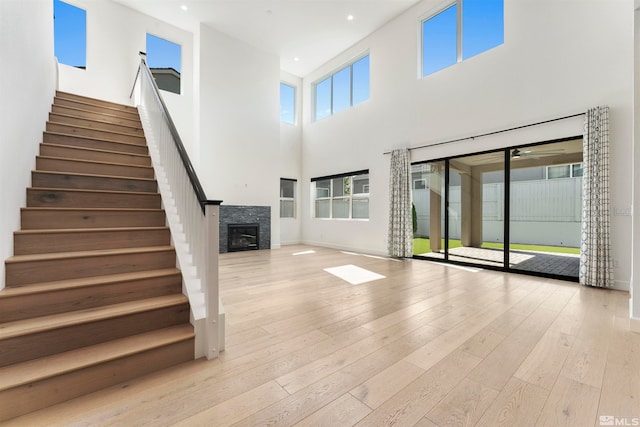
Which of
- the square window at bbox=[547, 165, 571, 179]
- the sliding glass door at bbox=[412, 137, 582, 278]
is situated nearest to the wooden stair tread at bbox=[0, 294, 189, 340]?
the sliding glass door at bbox=[412, 137, 582, 278]

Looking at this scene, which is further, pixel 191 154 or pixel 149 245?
pixel 191 154

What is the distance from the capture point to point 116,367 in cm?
160

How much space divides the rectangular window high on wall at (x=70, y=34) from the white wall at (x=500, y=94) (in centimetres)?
576

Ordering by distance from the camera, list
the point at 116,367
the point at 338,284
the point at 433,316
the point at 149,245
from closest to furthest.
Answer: the point at 116,367 → the point at 149,245 → the point at 433,316 → the point at 338,284

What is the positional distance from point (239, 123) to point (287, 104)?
235 cm

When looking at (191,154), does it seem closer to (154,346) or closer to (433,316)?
(154,346)

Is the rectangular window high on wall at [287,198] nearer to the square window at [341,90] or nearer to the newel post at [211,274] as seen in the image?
the square window at [341,90]

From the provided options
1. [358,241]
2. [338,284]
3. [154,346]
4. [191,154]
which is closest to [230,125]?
[191,154]

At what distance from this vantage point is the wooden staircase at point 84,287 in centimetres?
149

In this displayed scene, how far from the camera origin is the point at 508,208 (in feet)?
15.2

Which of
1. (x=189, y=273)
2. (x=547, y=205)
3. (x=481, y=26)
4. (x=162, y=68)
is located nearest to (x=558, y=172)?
(x=547, y=205)

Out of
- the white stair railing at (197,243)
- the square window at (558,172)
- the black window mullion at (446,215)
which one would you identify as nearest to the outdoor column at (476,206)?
the black window mullion at (446,215)

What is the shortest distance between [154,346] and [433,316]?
7.77 feet

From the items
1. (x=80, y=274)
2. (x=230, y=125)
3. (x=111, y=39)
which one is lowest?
(x=80, y=274)
